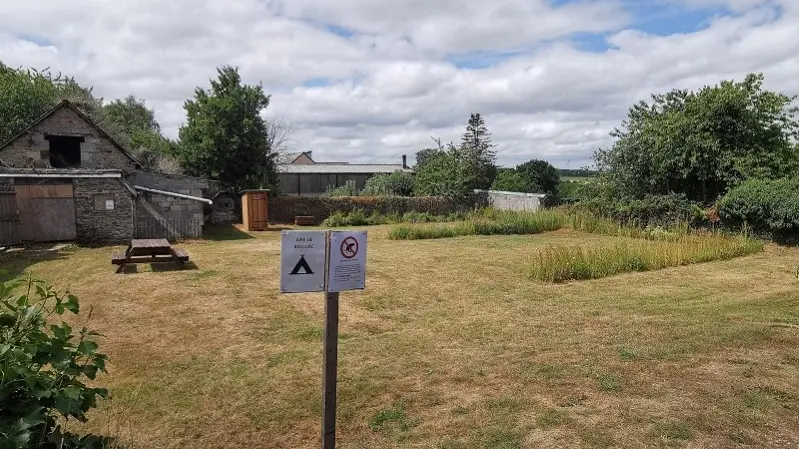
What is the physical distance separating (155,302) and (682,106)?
1794 cm

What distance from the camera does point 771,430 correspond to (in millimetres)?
3549

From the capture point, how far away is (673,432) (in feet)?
11.7

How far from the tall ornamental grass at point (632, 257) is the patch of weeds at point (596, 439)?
244 inches

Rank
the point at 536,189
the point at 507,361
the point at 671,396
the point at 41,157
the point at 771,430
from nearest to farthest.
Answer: the point at 771,430, the point at 671,396, the point at 507,361, the point at 41,157, the point at 536,189

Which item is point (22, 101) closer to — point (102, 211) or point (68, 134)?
point (68, 134)

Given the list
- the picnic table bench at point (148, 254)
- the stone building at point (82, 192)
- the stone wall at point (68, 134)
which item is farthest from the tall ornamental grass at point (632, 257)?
the stone wall at point (68, 134)

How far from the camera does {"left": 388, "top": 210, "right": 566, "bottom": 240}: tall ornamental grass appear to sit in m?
17.8

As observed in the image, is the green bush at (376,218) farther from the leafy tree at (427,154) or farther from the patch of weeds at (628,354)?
the patch of weeds at (628,354)

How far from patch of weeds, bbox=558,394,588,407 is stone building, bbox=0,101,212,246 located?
1443 centimetres

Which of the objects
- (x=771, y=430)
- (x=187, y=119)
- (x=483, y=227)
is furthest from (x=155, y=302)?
(x=187, y=119)

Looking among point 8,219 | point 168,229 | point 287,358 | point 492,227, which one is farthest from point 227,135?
point 287,358

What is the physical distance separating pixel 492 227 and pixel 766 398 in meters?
14.5

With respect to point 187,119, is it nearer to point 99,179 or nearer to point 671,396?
point 99,179

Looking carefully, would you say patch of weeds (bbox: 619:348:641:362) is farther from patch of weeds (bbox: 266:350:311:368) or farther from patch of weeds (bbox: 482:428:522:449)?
patch of weeds (bbox: 266:350:311:368)
